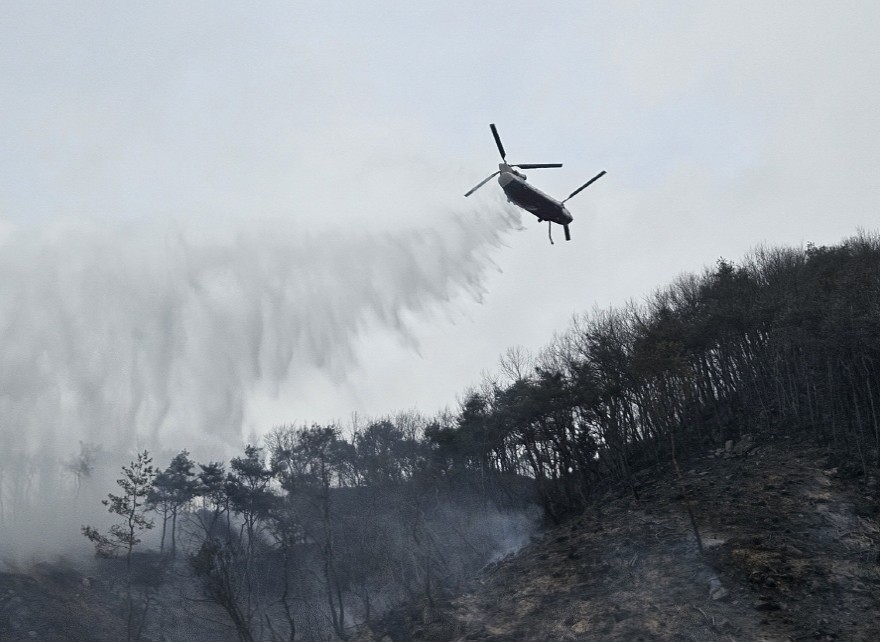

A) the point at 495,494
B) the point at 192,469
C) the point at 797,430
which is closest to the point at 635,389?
the point at 797,430

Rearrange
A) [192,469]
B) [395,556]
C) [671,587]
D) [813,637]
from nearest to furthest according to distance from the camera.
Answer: [813,637] < [671,587] < [395,556] < [192,469]

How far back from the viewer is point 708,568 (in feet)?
101

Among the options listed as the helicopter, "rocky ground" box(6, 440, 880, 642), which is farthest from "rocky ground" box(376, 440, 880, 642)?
the helicopter

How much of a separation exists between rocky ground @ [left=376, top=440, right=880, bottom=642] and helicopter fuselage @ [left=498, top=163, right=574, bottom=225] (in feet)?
53.0

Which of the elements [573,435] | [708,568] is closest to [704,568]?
[708,568]

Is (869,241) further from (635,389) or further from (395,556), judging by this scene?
(395,556)

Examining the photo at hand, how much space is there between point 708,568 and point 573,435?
1948 cm

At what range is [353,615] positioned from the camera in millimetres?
50719

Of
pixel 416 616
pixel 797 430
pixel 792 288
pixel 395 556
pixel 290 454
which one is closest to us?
pixel 416 616

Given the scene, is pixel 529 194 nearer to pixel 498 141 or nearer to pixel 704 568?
pixel 498 141

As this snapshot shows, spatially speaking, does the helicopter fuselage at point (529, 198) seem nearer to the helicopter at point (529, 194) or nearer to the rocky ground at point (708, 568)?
the helicopter at point (529, 194)

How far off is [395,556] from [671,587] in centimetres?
2506

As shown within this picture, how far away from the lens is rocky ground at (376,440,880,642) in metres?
26.7

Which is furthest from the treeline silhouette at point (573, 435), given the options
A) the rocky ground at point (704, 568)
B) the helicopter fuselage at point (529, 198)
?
the helicopter fuselage at point (529, 198)
